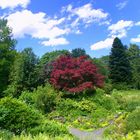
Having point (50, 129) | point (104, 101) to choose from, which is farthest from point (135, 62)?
point (50, 129)

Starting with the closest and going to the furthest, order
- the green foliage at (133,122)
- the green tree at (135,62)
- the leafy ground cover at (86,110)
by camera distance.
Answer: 1. the green foliage at (133,122)
2. the leafy ground cover at (86,110)
3. the green tree at (135,62)

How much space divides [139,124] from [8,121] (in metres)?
5.33

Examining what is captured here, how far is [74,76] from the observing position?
93.2ft

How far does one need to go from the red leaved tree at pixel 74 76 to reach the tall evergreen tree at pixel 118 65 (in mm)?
25800

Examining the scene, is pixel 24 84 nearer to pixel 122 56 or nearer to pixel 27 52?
pixel 27 52

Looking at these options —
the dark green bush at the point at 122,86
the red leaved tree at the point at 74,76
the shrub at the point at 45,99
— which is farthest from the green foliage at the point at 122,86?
the shrub at the point at 45,99

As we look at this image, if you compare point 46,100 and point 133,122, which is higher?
point 46,100

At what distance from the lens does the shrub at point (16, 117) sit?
16.6 m

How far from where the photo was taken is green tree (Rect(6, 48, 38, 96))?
104ft

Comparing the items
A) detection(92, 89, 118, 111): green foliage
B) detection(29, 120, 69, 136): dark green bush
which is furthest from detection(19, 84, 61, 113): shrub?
detection(29, 120, 69, 136): dark green bush

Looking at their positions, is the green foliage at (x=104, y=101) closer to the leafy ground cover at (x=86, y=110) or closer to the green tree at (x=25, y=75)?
the leafy ground cover at (x=86, y=110)

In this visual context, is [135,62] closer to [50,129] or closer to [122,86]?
[122,86]

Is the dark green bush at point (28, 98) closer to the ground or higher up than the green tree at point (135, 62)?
closer to the ground

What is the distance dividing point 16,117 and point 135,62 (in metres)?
47.1
